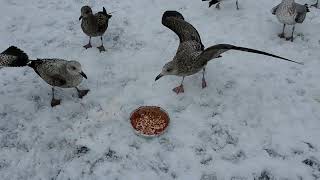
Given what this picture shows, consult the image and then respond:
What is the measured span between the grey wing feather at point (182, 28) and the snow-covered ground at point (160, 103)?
721mm

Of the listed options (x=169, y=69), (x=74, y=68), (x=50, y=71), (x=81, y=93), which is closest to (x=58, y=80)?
(x=50, y=71)

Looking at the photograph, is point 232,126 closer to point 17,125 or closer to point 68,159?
point 68,159

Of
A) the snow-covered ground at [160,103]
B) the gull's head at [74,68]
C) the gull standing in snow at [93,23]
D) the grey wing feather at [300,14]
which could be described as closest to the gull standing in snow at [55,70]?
the gull's head at [74,68]

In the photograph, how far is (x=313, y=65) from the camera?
792 cm

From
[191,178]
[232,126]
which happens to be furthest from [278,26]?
[191,178]

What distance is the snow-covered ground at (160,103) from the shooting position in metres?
6.22

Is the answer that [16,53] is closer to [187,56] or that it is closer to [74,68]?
[74,68]

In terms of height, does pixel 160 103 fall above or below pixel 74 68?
below

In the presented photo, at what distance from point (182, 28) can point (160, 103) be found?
1.60 m

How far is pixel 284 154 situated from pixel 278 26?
3765 millimetres

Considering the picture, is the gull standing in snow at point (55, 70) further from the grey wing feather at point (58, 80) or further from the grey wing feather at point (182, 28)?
the grey wing feather at point (182, 28)

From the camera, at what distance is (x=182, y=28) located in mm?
7855

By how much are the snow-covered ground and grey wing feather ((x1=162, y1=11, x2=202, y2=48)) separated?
721 millimetres

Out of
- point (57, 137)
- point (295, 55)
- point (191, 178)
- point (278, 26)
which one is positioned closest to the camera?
point (191, 178)
